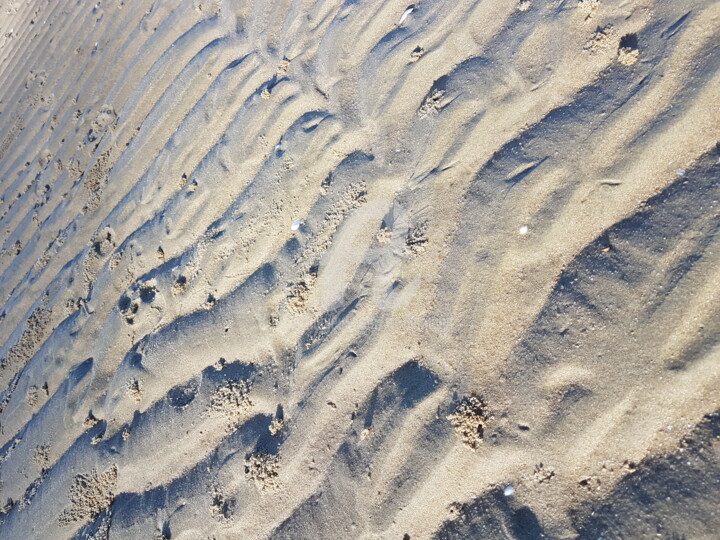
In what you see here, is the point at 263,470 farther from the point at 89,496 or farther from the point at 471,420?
the point at 89,496

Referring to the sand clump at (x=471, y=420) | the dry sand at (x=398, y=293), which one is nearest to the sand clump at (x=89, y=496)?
the dry sand at (x=398, y=293)

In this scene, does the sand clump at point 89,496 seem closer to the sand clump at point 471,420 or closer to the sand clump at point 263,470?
the sand clump at point 263,470

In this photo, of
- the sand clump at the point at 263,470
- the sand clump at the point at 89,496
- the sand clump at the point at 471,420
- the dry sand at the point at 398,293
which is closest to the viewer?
the dry sand at the point at 398,293

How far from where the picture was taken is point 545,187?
3723 mm

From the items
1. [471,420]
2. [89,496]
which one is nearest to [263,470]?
[471,420]

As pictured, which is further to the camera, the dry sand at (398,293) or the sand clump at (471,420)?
the sand clump at (471,420)

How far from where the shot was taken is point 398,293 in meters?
4.03

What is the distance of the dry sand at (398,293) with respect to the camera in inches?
124

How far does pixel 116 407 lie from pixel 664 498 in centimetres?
570

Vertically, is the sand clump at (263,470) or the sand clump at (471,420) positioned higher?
the sand clump at (263,470)

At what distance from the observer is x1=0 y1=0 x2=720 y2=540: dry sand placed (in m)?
3.15

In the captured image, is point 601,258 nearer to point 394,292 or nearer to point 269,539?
point 394,292

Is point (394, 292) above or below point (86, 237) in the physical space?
below

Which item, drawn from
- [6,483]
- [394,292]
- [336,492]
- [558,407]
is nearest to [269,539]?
[336,492]
